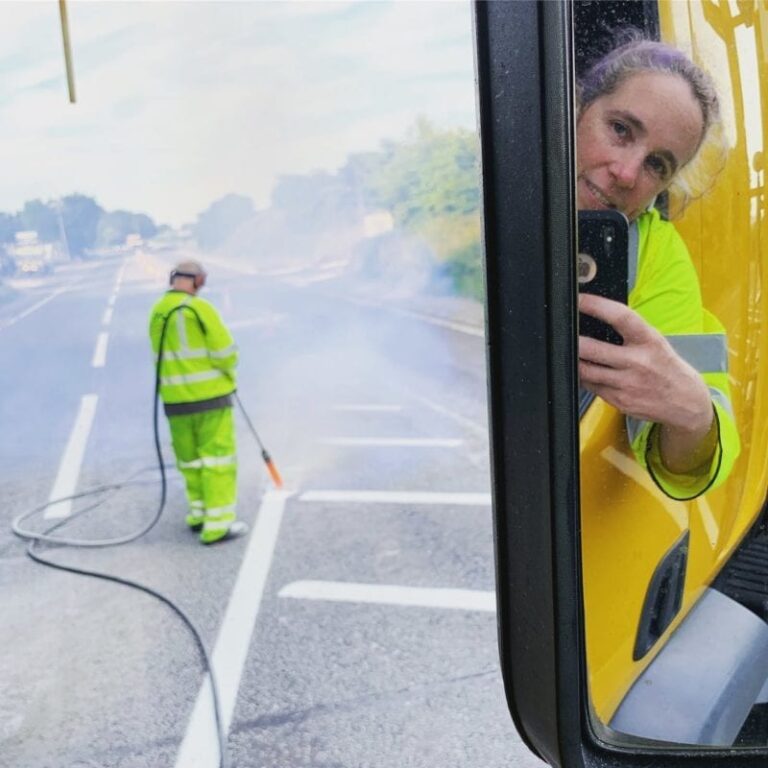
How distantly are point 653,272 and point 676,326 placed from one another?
7 centimetres

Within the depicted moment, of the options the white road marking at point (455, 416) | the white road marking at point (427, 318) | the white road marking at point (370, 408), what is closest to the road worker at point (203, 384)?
the white road marking at point (455, 416)

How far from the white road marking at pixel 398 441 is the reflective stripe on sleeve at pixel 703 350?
4.42 metres

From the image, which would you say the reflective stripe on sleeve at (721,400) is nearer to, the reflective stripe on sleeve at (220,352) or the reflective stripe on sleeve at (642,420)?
the reflective stripe on sleeve at (642,420)

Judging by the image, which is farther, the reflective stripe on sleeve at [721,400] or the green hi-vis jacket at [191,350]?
the green hi-vis jacket at [191,350]

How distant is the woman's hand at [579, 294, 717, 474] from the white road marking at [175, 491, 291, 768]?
2.00 meters

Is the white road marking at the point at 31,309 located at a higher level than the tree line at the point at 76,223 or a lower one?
lower

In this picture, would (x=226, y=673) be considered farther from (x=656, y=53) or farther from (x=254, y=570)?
(x=656, y=53)

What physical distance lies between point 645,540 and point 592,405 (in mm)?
238

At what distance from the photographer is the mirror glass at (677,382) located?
2.59ft

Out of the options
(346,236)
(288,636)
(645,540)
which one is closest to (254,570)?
(288,636)

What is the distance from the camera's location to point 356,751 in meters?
2.36

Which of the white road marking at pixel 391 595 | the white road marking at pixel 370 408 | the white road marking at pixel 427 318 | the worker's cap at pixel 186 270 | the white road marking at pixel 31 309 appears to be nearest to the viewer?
the white road marking at pixel 391 595

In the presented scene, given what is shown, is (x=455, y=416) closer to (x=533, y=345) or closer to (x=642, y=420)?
(x=642, y=420)

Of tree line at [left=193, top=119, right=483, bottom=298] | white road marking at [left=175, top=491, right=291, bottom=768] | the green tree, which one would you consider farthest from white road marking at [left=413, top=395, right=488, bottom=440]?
the green tree
